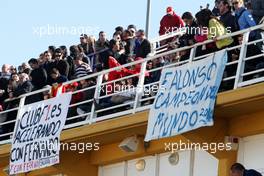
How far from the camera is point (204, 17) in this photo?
18.6 metres

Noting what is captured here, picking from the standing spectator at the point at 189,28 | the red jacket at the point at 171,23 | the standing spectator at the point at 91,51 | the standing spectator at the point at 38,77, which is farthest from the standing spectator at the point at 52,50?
the standing spectator at the point at 189,28

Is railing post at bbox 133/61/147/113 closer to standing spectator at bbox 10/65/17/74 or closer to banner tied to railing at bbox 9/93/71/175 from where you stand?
banner tied to railing at bbox 9/93/71/175

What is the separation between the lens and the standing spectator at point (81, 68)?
2198cm

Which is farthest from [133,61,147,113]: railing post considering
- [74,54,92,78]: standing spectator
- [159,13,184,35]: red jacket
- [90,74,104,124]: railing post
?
[159,13,184,35]: red jacket

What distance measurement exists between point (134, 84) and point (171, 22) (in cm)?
319

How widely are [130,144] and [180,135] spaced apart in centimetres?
127

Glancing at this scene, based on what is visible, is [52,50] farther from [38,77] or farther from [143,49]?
[143,49]

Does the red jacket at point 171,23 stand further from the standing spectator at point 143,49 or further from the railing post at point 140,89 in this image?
the railing post at point 140,89

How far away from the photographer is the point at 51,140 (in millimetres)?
20969

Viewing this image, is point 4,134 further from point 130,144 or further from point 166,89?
point 166,89

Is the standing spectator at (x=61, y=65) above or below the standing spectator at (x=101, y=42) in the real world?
below

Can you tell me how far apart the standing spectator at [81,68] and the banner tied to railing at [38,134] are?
0.88 m

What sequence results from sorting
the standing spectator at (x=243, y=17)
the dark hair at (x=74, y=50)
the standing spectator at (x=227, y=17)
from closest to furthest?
the standing spectator at (x=243, y=17)
the standing spectator at (x=227, y=17)
the dark hair at (x=74, y=50)

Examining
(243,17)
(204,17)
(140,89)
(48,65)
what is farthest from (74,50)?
(243,17)
